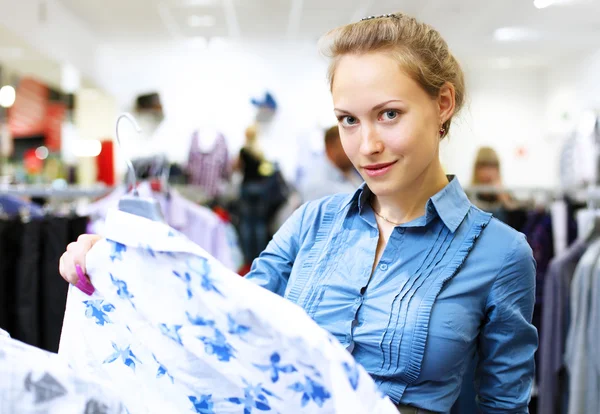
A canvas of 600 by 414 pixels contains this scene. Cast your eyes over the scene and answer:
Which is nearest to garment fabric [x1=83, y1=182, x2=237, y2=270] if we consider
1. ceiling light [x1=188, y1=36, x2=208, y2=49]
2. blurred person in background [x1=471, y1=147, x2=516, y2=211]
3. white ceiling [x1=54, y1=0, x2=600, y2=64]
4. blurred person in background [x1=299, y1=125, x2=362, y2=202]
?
blurred person in background [x1=299, y1=125, x2=362, y2=202]

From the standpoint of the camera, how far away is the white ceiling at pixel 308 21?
4.22 metres

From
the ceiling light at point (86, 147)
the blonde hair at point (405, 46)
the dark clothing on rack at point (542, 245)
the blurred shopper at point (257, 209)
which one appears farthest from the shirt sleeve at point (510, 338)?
the ceiling light at point (86, 147)

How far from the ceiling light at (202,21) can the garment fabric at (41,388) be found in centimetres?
552

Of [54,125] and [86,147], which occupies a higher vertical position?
[54,125]

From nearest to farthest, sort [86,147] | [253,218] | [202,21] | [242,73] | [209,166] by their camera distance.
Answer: [253,218] < [209,166] < [202,21] < [86,147] < [242,73]

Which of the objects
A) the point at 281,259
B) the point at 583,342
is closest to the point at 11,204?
the point at 281,259

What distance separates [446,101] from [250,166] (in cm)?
420

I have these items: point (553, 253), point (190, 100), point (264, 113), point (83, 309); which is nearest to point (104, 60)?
point (190, 100)

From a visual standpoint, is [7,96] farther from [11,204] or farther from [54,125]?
[11,204]

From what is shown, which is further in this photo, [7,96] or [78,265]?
[7,96]

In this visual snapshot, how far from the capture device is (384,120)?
3.14ft

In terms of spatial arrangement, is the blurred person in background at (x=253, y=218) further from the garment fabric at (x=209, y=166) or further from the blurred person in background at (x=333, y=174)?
the blurred person in background at (x=333, y=174)

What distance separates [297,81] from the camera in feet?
23.6

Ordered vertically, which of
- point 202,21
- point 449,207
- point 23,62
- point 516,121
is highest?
point 202,21
